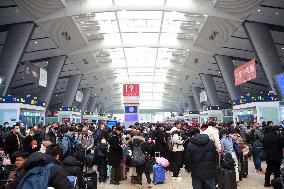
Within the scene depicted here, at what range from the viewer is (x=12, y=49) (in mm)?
18734

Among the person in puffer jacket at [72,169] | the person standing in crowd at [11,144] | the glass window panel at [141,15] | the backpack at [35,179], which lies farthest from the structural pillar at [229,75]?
the backpack at [35,179]

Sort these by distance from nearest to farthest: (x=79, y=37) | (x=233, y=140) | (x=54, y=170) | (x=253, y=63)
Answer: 1. (x=54, y=170)
2. (x=233, y=140)
3. (x=253, y=63)
4. (x=79, y=37)

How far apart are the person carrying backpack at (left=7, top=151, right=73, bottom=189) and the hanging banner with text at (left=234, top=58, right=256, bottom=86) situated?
640 inches

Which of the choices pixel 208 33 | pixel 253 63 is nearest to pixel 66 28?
pixel 208 33

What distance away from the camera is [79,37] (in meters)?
24.7

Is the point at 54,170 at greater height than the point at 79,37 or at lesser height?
lesser

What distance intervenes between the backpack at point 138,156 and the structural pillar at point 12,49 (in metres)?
13.5

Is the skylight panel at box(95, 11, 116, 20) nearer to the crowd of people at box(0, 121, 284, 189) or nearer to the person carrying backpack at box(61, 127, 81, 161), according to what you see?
the crowd of people at box(0, 121, 284, 189)

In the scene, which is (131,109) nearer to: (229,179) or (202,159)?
(229,179)

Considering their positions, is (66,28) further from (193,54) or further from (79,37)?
(193,54)

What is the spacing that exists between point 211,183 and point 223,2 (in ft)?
48.3

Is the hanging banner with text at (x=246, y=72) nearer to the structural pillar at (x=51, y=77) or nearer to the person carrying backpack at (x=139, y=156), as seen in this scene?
the person carrying backpack at (x=139, y=156)

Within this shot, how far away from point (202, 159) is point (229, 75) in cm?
2383

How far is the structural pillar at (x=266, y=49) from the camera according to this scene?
18609 mm
